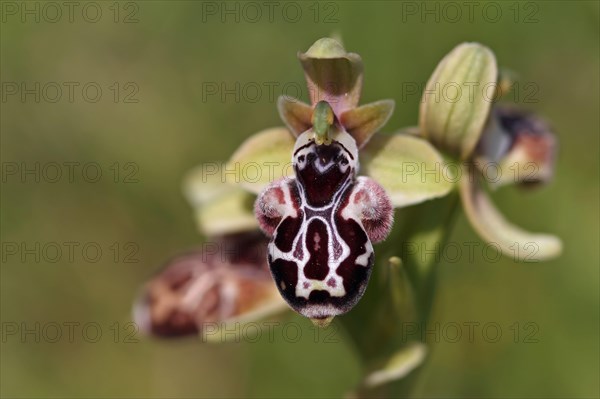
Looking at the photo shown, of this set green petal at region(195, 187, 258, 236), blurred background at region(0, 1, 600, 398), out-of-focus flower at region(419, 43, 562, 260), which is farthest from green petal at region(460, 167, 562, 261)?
blurred background at region(0, 1, 600, 398)

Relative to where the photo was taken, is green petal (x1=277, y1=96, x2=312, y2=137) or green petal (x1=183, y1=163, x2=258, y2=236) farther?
green petal (x1=183, y1=163, x2=258, y2=236)

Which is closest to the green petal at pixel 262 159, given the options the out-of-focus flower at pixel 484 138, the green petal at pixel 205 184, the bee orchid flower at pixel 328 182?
the bee orchid flower at pixel 328 182

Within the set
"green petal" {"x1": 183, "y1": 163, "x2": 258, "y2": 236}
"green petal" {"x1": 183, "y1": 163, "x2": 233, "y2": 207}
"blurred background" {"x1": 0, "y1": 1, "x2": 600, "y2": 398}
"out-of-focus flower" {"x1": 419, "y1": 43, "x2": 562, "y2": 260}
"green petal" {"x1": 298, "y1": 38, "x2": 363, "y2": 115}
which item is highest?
"green petal" {"x1": 298, "y1": 38, "x2": 363, "y2": 115}

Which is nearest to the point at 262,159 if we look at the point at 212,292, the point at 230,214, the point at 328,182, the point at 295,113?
the point at 295,113

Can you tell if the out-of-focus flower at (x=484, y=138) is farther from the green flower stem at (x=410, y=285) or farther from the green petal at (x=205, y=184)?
the green petal at (x=205, y=184)

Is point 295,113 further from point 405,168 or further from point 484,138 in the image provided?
point 484,138

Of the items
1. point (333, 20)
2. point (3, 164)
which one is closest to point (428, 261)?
point (333, 20)

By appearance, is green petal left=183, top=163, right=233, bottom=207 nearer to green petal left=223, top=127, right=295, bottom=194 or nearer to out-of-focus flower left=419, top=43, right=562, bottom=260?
green petal left=223, top=127, right=295, bottom=194

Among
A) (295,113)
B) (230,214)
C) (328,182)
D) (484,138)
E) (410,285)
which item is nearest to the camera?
(328,182)
